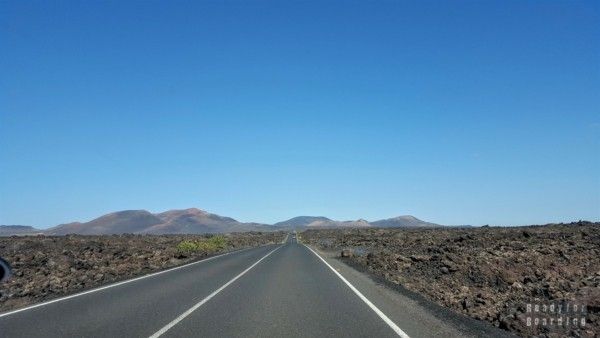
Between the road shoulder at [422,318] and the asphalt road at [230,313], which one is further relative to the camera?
the road shoulder at [422,318]

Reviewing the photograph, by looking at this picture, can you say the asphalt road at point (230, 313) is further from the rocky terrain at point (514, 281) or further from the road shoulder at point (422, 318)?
the rocky terrain at point (514, 281)

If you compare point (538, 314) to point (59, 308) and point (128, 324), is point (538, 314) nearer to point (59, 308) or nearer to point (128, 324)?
point (128, 324)

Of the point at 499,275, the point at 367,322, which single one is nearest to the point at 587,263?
the point at 499,275

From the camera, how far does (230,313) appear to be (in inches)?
498

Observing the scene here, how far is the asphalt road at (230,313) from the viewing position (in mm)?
10430

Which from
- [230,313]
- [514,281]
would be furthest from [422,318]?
[514,281]

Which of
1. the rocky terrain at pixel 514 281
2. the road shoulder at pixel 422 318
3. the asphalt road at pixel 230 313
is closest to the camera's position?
the asphalt road at pixel 230 313

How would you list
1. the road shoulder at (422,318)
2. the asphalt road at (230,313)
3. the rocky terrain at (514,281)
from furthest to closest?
1. the rocky terrain at (514,281)
2. the road shoulder at (422,318)
3. the asphalt road at (230,313)

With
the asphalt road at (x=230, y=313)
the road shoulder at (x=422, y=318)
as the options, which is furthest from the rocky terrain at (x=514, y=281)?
the asphalt road at (x=230, y=313)

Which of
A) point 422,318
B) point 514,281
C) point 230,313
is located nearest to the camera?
point 422,318

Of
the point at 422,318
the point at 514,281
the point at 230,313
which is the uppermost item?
the point at 514,281

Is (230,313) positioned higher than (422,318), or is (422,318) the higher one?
(422,318)

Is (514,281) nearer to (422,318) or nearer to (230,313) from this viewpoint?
(422,318)

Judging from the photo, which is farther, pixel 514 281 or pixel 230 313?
pixel 514 281
